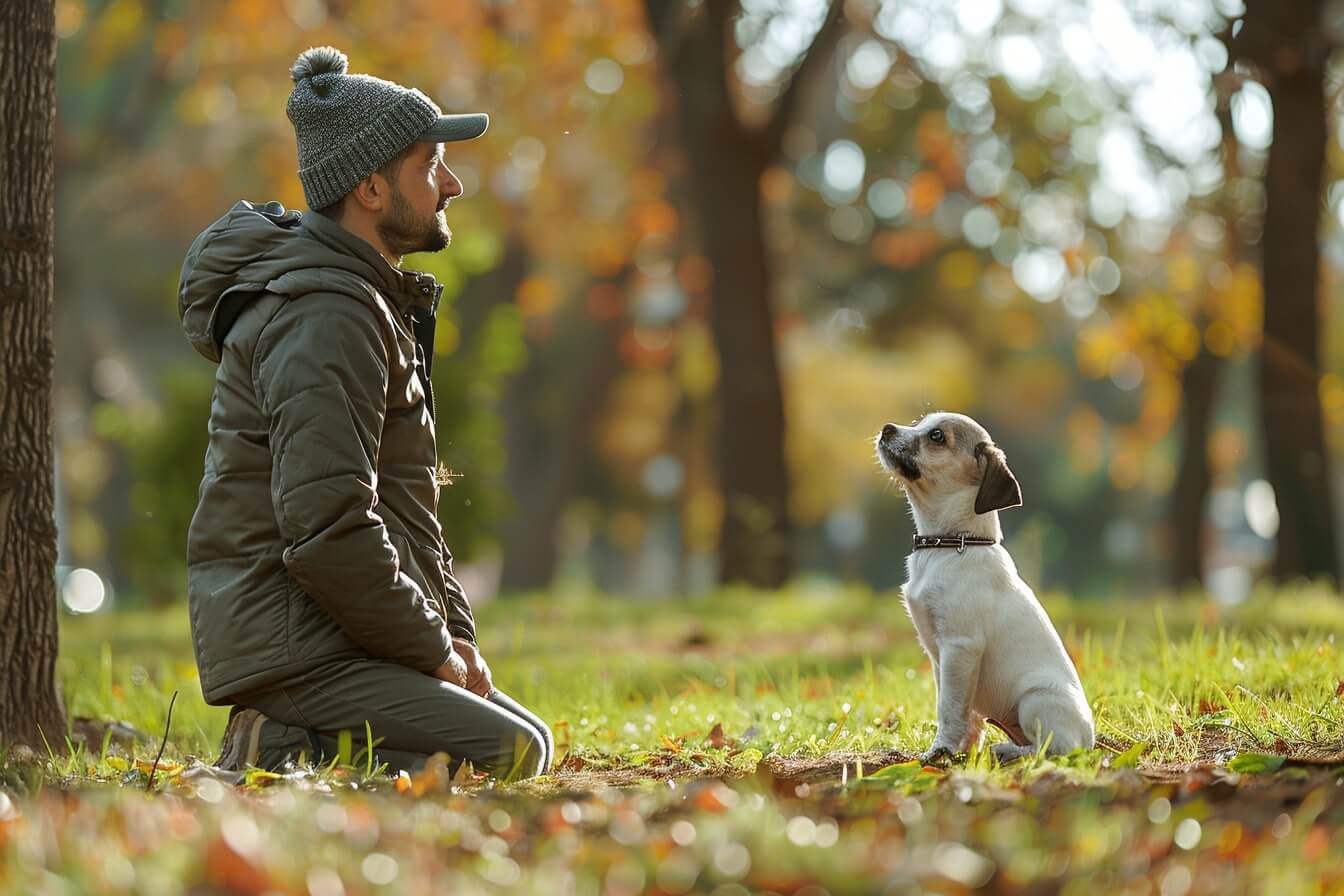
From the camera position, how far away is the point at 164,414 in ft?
49.8

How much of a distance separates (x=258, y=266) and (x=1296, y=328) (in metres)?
11.1

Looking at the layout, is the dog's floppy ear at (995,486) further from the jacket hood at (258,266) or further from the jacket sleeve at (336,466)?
the jacket hood at (258,266)

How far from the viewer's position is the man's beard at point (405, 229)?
212 inches

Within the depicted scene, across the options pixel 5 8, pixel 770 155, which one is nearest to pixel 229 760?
pixel 5 8

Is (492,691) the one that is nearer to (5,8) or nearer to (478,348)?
(5,8)

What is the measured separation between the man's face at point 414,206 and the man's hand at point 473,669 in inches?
56.4

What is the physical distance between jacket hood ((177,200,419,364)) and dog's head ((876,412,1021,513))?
1.87 m

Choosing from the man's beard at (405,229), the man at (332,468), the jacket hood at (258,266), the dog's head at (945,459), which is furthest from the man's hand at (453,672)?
the dog's head at (945,459)

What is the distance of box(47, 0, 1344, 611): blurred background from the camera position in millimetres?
14539

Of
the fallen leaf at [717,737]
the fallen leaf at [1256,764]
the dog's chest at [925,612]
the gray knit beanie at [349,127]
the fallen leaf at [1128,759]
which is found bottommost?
the fallen leaf at [717,737]

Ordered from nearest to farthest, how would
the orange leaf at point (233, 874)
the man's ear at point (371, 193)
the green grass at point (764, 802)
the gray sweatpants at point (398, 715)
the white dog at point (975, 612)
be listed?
the orange leaf at point (233, 874) → the green grass at point (764, 802) → the gray sweatpants at point (398, 715) → the white dog at point (975, 612) → the man's ear at point (371, 193)

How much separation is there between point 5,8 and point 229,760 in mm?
3227

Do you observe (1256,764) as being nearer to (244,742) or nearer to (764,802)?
(764,802)

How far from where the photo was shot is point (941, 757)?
16.8ft
